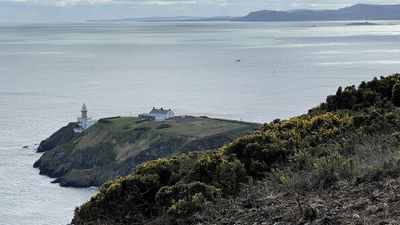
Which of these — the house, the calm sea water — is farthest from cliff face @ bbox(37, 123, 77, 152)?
the house

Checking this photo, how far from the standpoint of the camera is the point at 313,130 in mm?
17016

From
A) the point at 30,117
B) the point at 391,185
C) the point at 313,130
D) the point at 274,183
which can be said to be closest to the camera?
the point at 391,185

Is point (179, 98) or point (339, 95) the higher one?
point (339, 95)

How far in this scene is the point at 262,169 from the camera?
562 inches

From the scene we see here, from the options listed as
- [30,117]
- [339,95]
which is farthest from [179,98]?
[339,95]

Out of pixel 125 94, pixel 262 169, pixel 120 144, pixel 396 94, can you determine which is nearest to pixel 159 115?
pixel 120 144

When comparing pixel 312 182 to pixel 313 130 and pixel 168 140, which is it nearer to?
pixel 313 130

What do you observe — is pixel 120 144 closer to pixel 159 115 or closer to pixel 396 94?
pixel 159 115

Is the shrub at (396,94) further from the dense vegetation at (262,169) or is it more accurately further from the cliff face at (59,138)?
the cliff face at (59,138)

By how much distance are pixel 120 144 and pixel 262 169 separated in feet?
222

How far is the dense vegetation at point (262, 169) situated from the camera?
1068 centimetres

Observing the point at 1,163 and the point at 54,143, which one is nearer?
the point at 1,163

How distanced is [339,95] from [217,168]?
9.54 m

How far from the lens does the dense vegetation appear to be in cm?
1068
